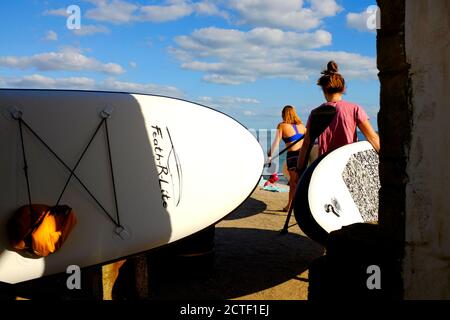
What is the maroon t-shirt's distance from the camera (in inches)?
164

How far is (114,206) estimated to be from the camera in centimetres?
369

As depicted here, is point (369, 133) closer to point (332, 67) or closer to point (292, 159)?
point (332, 67)

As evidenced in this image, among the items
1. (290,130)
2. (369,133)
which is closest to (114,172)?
(369,133)

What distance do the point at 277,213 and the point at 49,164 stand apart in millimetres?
5001

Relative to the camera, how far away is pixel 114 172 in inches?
147

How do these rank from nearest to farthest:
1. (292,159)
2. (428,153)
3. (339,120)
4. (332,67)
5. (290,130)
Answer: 1. (428,153)
2. (339,120)
3. (332,67)
4. (292,159)
5. (290,130)

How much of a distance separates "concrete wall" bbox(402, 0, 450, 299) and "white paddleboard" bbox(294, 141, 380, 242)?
1644 millimetres

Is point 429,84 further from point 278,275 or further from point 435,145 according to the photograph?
point 278,275

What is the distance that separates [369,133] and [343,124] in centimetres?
29

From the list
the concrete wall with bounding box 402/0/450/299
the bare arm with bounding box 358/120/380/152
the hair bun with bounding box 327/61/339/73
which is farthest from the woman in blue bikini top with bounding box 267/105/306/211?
the concrete wall with bounding box 402/0/450/299

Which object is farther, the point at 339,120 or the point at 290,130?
the point at 290,130

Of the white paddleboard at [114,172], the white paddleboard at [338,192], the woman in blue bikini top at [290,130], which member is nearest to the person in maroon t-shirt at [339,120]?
the white paddleboard at [338,192]
